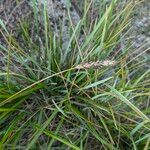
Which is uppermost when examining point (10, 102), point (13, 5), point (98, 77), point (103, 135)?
point (13, 5)

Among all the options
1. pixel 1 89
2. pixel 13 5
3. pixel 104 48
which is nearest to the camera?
pixel 1 89

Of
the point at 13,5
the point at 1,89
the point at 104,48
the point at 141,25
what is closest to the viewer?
the point at 1,89

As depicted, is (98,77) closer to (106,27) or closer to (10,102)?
(106,27)

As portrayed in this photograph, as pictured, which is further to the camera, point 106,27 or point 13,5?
point 13,5

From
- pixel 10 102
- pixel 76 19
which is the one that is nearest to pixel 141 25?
pixel 76 19

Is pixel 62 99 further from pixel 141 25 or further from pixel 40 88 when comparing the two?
pixel 141 25

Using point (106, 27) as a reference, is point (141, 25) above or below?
below

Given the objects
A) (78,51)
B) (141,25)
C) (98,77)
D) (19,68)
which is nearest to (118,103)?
(98,77)

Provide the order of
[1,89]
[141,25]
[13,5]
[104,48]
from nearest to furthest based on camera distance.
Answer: [1,89] → [104,48] → [13,5] → [141,25]

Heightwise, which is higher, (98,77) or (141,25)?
(98,77)
